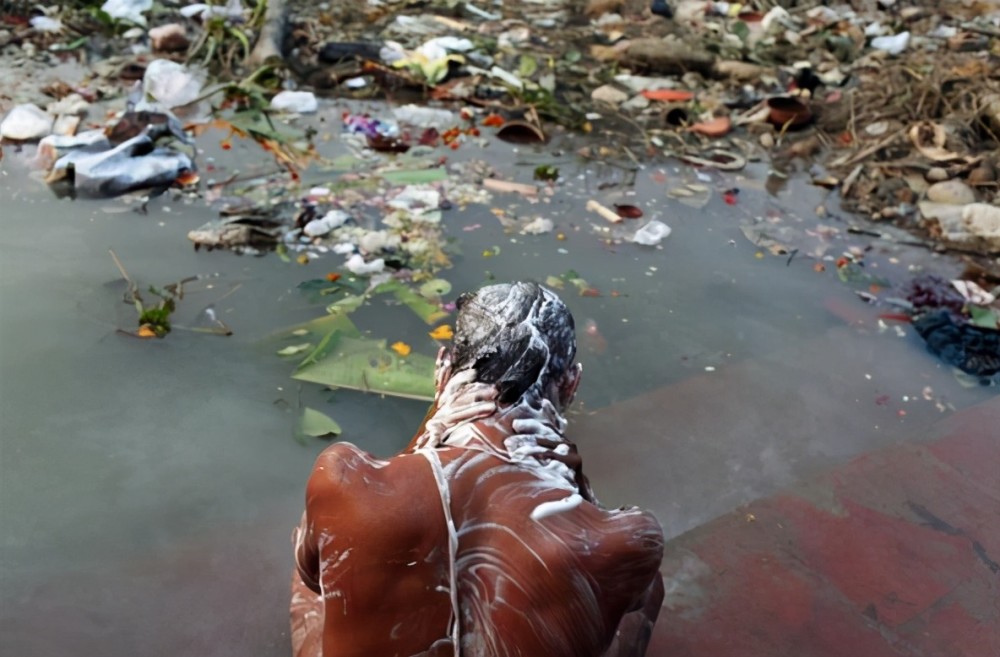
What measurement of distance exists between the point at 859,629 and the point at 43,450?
2606 millimetres

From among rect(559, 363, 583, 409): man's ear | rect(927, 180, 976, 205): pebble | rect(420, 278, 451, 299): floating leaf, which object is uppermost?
rect(559, 363, 583, 409): man's ear

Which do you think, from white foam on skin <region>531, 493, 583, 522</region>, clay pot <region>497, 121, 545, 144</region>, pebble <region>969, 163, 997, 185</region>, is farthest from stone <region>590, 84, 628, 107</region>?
white foam on skin <region>531, 493, 583, 522</region>

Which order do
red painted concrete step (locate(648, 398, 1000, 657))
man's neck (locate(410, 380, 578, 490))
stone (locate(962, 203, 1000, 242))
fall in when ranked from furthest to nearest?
stone (locate(962, 203, 1000, 242)) → red painted concrete step (locate(648, 398, 1000, 657)) → man's neck (locate(410, 380, 578, 490))

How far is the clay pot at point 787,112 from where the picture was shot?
5.89 m

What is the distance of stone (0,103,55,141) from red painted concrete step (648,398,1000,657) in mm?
4406

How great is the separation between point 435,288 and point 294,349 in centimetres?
73

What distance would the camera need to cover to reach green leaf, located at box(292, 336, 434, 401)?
323 cm

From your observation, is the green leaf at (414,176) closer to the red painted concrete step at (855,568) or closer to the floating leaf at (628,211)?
the floating leaf at (628,211)

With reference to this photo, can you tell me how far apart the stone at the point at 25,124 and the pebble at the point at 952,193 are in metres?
5.22

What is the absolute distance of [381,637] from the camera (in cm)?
147

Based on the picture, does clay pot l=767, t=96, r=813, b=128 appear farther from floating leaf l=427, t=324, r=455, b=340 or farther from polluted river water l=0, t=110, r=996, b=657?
floating leaf l=427, t=324, r=455, b=340

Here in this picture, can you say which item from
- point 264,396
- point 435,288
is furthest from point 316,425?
point 435,288

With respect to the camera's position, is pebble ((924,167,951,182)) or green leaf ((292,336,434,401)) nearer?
green leaf ((292,336,434,401))

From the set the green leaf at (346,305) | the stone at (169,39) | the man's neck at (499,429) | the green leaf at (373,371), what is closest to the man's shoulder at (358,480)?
the man's neck at (499,429)
